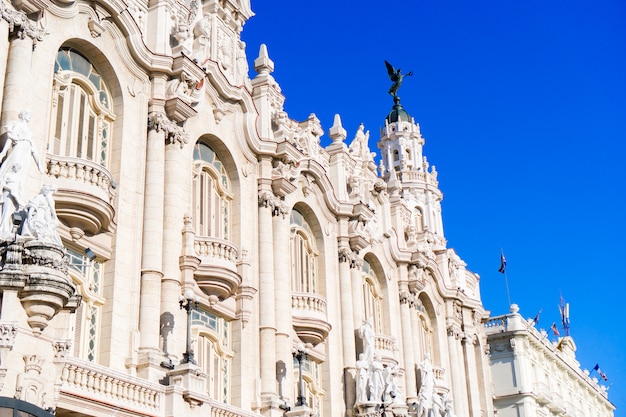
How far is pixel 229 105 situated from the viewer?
118 ft

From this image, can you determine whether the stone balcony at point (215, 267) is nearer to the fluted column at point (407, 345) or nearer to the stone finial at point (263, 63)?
the stone finial at point (263, 63)

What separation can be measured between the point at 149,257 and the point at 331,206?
14836 mm

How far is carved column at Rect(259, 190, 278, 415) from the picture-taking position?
33.3 meters

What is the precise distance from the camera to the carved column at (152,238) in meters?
28.2

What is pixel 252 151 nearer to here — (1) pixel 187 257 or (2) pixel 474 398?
(1) pixel 187 257

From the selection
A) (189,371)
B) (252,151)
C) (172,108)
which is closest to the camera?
(189,371)

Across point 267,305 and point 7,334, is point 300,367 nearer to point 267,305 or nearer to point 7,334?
point 267,305

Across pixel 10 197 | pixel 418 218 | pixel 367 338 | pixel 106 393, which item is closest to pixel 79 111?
pixel 10 197

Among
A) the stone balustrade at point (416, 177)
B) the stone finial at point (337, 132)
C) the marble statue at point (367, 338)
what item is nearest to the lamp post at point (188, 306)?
the marble statue at point (367, 338)

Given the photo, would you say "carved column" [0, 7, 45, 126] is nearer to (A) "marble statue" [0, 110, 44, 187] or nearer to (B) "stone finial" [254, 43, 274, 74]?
(A) "marble statue" [0, 110, 44, 187]

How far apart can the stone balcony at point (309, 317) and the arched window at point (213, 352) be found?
4653mm

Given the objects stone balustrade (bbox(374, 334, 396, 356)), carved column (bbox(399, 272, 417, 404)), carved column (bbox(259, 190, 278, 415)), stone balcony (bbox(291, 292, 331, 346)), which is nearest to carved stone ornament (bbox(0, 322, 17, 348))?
carved column (bbox(259, 190, 278, 415))

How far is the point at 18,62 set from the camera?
84.6 ft

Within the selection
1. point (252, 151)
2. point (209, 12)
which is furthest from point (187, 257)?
point (209, 12)
